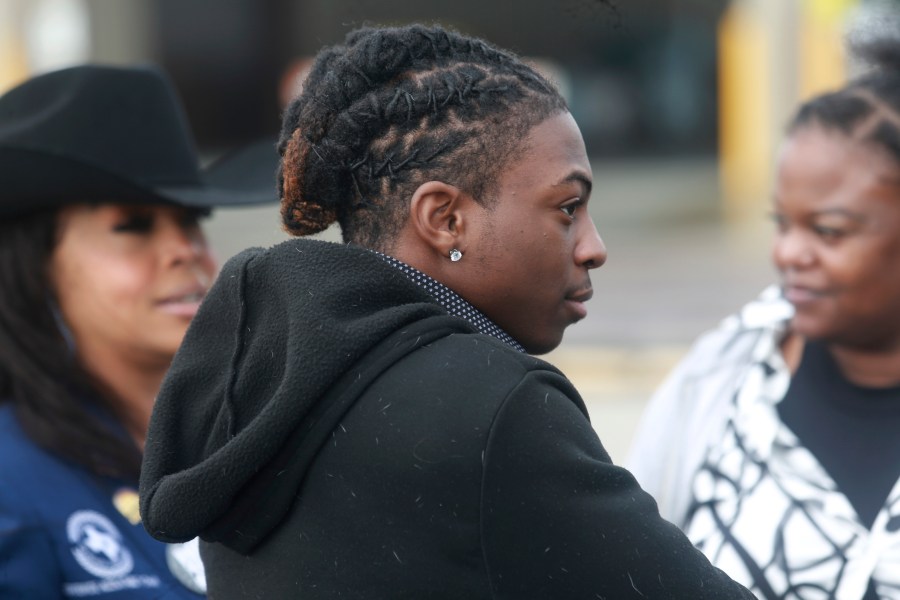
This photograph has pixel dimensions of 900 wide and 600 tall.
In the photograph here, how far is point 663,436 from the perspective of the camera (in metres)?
2.54

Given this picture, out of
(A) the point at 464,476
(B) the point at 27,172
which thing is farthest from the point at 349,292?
(B) the point at 27,172

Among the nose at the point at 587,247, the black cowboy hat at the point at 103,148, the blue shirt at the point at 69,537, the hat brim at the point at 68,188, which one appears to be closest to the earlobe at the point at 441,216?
the nose at the point at 587,247

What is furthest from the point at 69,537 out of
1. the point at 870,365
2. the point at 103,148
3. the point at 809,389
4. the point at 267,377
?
the point at 870,365

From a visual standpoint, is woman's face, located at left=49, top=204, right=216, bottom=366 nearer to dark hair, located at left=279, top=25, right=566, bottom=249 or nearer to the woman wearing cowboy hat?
the woman wearing cowboy hat

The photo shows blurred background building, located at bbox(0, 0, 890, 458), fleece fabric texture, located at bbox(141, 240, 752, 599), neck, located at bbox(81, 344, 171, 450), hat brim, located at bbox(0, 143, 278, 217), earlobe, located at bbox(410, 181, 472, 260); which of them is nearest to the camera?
fleece fabric texture, located at bbox(141, 240, 752, 599)

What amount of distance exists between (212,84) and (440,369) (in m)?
17.1

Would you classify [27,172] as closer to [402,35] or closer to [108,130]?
[108,130]

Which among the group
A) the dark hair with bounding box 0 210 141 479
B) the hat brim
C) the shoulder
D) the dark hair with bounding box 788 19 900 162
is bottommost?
the shoulder

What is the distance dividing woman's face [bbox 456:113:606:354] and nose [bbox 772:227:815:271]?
3.66 ft

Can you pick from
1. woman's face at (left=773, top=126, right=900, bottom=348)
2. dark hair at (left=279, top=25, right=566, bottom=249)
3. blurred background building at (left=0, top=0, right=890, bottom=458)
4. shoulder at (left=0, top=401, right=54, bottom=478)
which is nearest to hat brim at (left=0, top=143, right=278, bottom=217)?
shoulder at (left=0, top=401, right=54, bottom=478)

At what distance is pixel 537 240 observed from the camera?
1413 mm

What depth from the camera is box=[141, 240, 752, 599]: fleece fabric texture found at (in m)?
1.23

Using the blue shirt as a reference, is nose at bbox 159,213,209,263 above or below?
above

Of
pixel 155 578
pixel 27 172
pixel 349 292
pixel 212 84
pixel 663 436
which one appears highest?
pixel 349 292
